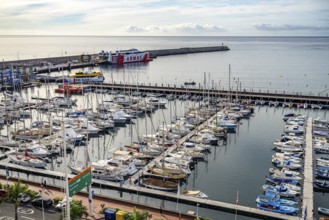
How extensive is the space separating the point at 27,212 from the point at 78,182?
8859 millimetres

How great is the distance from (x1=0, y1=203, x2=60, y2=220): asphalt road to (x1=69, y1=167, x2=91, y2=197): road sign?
6405 mm

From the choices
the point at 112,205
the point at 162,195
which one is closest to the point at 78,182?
the point at 112,205

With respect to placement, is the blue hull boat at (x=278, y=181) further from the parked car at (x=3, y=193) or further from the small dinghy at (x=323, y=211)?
the parked car at (x=3, y=193)

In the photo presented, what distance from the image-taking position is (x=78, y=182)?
76.4 ft

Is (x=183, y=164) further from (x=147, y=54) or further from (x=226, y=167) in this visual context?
(x=147, y=54)

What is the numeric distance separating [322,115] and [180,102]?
3154cm

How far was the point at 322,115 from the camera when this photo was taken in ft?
248

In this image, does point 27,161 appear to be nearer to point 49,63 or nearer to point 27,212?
point 27,212

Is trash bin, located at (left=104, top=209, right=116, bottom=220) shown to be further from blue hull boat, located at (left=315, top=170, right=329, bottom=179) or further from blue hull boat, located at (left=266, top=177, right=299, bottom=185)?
blue hull boat, located at (left=315, top=170, right=329, bottom=179)

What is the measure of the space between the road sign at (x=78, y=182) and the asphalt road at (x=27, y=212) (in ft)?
21.0

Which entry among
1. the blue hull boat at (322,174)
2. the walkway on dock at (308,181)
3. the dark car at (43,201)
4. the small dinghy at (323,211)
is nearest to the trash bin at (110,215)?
the dark car at (43,201)

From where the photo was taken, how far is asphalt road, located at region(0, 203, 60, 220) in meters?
28.2

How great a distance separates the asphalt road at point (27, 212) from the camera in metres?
28.2

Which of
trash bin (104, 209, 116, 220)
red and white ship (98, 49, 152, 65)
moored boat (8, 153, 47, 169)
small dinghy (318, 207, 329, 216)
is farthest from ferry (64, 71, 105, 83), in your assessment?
small dinghy (318, 207, 329, 216)
